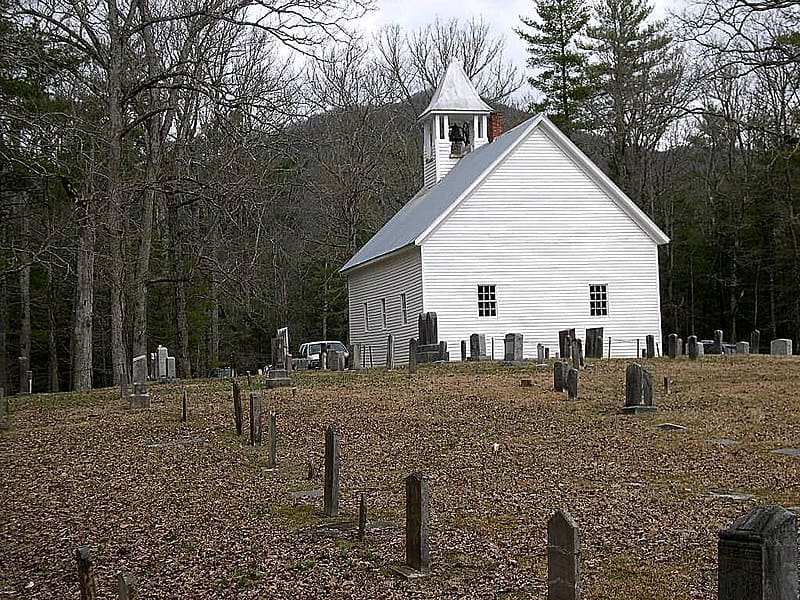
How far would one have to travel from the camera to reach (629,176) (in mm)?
52094

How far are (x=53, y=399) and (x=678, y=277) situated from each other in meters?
36.9

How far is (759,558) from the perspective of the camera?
13.1 ft

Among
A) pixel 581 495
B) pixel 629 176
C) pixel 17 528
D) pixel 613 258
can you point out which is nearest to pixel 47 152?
pixel 17 528

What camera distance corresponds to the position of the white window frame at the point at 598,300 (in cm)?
3400

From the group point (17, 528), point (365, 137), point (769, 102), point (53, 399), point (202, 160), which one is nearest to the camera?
point (17, 528)

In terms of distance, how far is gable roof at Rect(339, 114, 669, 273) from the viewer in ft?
108

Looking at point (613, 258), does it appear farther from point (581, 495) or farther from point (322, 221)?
point (581, 495)

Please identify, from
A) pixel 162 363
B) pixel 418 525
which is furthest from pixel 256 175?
pixel 418 525

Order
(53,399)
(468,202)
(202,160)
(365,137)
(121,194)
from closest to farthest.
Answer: (53,399)
(121,194)
(202,160)
(468,202)
(365,137)

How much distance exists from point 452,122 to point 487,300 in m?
10.5

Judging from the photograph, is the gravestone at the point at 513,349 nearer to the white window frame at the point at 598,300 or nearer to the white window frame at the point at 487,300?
the white window frame at the point at 487,300

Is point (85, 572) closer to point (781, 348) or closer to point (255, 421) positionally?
point (255, 421)

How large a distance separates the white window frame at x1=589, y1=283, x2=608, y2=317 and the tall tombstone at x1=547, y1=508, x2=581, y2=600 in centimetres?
2832

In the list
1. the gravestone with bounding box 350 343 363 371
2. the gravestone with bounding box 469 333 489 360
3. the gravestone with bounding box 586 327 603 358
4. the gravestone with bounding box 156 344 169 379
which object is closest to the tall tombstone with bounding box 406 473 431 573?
the gravestone with bounding box 156 344 169 379
